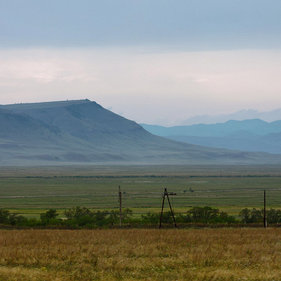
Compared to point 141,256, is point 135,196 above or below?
below

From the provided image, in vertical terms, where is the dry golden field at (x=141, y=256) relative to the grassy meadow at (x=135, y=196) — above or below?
above

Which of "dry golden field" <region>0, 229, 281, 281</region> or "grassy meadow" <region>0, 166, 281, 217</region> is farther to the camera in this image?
"grassy meadow" <region>0, 166, 281, 217</region>

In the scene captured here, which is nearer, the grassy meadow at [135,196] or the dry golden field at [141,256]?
the dry golden field at [141,256]

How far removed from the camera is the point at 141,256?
20.9m

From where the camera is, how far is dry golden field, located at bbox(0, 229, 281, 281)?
17484 millimetres

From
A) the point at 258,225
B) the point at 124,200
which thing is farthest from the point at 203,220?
the point at 124,200

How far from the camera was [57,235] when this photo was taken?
88.7ft

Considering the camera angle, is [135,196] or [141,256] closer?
[141,256]

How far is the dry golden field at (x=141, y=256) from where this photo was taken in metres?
17.5

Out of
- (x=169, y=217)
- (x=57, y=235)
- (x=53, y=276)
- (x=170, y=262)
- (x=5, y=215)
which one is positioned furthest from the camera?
(x=5, y=215)

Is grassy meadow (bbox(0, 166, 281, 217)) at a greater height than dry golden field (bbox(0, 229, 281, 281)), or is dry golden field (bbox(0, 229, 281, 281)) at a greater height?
dry golden field (bbox(0, 229, 281, 281))

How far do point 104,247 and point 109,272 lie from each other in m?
4.36

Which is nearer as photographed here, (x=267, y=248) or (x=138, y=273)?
(x=138, y=273)

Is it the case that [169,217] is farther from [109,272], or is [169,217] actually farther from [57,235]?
[109,272]
